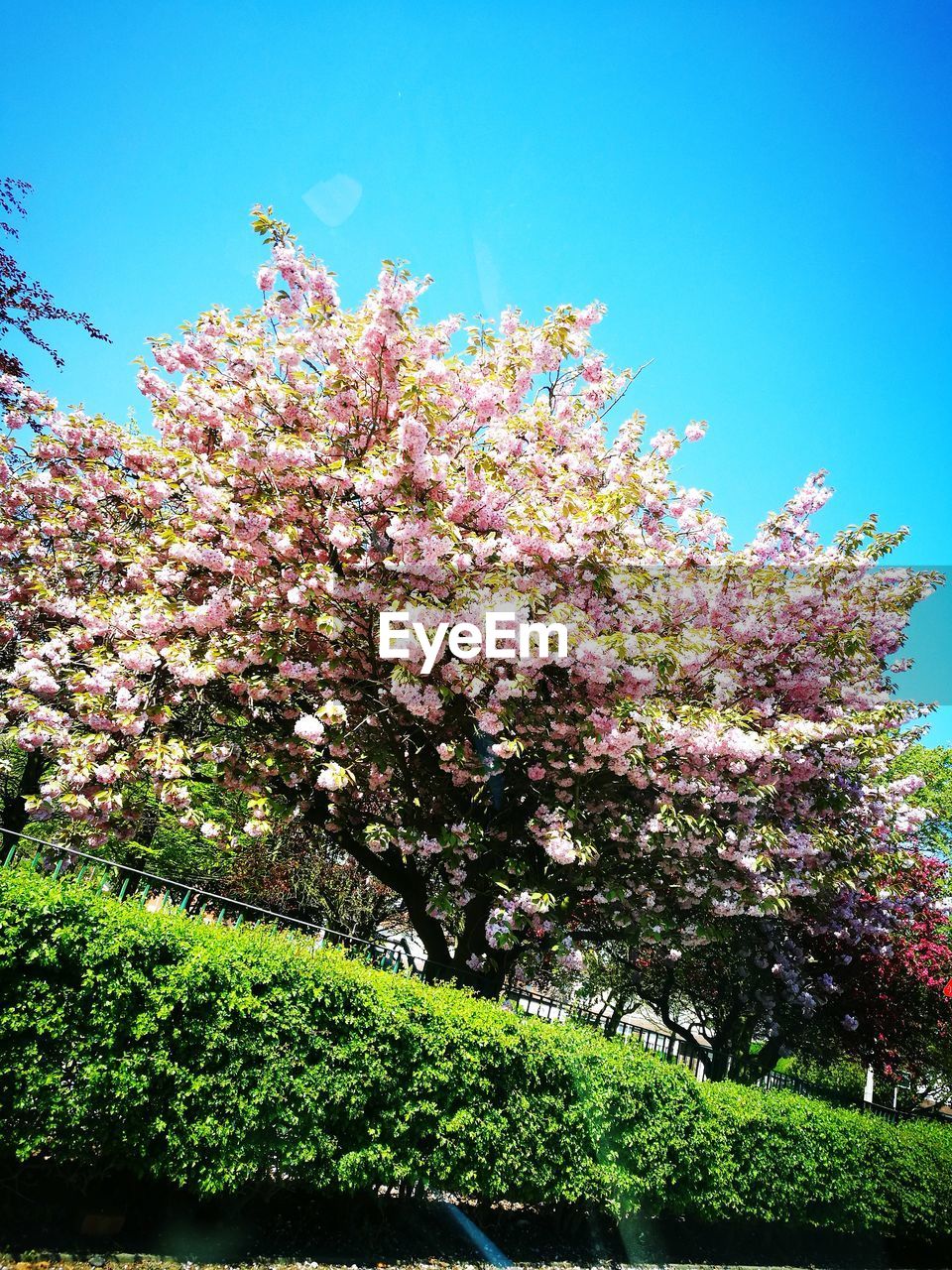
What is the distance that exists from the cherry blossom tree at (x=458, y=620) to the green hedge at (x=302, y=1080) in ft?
4.55

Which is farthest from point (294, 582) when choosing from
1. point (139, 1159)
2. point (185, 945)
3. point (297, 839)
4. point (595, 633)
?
point (297, 839)

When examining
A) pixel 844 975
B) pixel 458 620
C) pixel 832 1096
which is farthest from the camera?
pixel 844 975

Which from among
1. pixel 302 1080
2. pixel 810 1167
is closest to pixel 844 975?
pixel 810 1167

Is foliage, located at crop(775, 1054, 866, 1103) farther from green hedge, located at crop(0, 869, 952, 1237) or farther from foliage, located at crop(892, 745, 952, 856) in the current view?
green hedge, located at crop(0, 869, 952, 1237)

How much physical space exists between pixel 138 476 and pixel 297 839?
9425mm

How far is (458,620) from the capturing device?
5.98 m

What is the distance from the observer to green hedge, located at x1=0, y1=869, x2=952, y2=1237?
12.1 feet

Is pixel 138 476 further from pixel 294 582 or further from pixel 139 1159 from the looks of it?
pixel 139 1159

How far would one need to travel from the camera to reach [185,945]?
4.11m

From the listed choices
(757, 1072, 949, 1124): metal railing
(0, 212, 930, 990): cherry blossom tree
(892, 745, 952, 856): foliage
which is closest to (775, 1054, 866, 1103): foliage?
(757, 1072, 949, 1124): metal railing

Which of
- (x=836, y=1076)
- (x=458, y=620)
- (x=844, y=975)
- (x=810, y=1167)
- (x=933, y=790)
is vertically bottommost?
(x=836, y=1076)

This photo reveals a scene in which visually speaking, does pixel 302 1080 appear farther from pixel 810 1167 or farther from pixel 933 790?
pixel 933 790

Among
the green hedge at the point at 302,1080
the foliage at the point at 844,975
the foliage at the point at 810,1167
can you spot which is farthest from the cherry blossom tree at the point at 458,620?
the foliage at the point at 844,975

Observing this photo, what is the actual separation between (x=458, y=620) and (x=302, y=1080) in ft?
10.9
